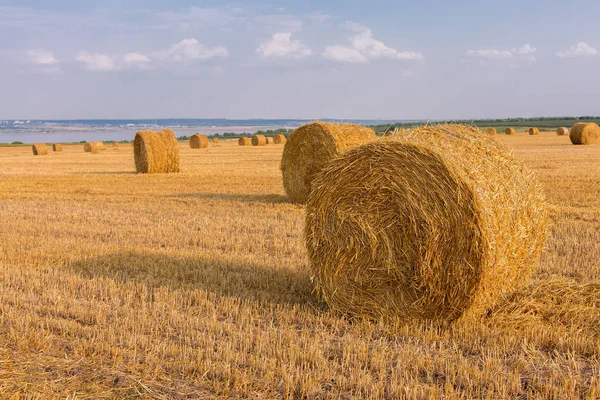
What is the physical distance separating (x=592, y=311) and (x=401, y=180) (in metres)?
2.17

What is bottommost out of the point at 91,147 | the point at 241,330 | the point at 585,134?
the point at 241,330

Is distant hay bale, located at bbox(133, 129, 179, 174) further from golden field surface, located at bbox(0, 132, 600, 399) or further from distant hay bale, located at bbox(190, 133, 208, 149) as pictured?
distant hay bale, located at bbox(190, 133, 208, 149)

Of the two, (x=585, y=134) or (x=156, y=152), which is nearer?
(x=156, y=152)

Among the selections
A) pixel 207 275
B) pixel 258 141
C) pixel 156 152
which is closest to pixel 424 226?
pixel 207 275

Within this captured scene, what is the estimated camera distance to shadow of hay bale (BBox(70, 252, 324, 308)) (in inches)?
271

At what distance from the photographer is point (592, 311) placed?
614 centimetres

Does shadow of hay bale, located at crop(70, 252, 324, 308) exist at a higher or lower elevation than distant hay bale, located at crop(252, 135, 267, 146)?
lower

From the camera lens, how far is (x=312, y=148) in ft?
46.4

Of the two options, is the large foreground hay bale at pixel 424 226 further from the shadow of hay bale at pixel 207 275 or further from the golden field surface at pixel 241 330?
the shadow of hay bale at pixel 207 275

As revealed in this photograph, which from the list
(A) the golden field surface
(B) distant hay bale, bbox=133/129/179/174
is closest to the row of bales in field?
(A) the golden field surface

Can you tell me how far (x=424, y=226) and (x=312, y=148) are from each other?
8.37 meters

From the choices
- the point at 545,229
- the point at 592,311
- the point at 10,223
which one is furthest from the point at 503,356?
the point at 10,223

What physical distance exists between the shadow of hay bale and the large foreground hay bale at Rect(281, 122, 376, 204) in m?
5.74

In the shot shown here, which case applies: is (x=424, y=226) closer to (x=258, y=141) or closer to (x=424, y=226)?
(x=424, y=226)
